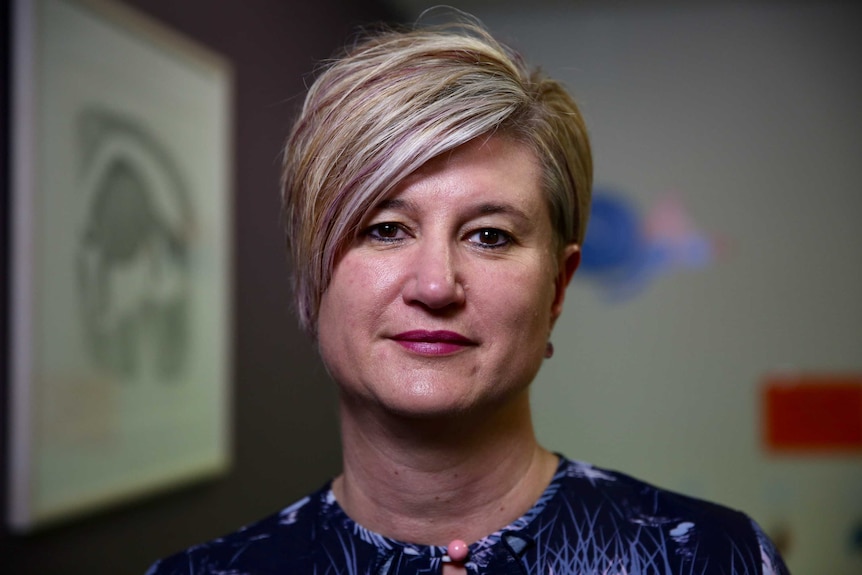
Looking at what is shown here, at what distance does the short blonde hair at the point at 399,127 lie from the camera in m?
0.99

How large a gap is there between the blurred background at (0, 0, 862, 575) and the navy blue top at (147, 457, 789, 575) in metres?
2.71

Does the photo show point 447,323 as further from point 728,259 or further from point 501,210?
point 728,259

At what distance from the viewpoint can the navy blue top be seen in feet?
3.31

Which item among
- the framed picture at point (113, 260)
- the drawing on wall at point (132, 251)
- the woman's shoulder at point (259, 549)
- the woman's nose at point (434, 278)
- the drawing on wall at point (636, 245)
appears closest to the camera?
the woman's nose at point (434, 278)

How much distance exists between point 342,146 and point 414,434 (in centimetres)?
31

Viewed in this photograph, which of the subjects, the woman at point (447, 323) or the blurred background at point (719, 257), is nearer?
the woman at point (447, 323)

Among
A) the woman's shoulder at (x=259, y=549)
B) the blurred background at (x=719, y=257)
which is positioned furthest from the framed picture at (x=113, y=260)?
the blurred background at (x=719, y=257)

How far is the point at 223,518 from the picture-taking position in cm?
256

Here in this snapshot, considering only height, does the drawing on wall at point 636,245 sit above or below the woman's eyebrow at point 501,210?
below

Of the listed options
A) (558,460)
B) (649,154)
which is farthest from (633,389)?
(558,460)

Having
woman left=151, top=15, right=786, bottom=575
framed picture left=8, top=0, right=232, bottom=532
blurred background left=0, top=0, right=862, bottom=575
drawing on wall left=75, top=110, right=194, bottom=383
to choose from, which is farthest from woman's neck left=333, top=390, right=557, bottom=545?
blurred background left=0, top=0, right=862, bottom=575

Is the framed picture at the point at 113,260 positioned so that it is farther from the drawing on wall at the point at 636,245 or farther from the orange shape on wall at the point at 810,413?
the orange shape on wall at the point at 810,413

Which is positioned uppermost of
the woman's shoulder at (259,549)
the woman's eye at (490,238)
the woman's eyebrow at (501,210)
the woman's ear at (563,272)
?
the woman's eyebrow at (501,210)

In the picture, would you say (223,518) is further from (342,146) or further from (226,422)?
(342,146)
